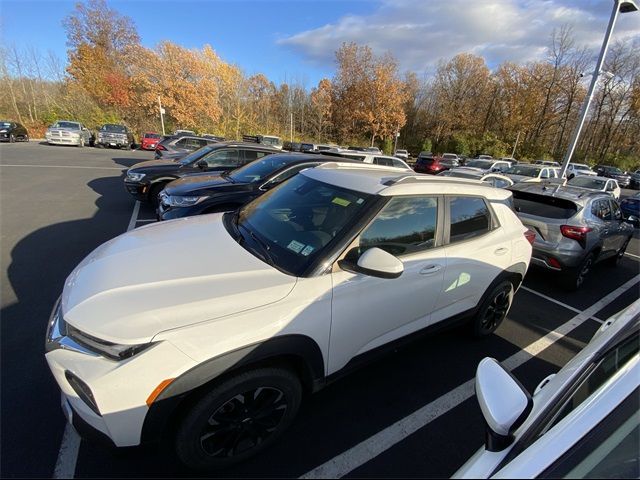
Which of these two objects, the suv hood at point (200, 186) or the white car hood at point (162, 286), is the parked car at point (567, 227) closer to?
the white car hood at point (162, 286)

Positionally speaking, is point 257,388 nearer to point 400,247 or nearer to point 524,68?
point 400,247

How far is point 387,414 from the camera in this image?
245cm

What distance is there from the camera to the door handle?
8.13 feet

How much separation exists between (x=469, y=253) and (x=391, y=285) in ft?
3.43

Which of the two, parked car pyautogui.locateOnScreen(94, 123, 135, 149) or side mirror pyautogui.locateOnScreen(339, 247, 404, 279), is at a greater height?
side mirror pyautogui.locateOnScreen(339, 247, 404, 279)

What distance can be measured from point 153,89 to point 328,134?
83.6ft

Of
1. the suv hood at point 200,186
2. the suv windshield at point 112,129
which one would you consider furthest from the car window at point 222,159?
the suv windshield at point 112,129

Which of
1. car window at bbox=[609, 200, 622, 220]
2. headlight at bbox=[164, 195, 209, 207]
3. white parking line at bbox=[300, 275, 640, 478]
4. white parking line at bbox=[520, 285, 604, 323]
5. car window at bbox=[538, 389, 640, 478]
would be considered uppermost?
car window at bbox=[538, 389, 640, 478]

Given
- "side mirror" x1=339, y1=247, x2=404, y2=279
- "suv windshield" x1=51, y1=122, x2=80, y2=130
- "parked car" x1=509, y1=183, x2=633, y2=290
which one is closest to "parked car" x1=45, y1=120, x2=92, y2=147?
"suv windshield" x1=51, y1=122, x2=80, y2=130

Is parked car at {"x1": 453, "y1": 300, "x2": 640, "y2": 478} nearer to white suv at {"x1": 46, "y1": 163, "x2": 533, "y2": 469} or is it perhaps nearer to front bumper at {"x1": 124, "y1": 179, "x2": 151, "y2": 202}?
white suv at {"x1": 46, "y1": 163, "x2": 533, "y2": 469}

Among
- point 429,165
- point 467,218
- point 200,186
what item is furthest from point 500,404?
point 429,165

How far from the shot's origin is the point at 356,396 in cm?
259

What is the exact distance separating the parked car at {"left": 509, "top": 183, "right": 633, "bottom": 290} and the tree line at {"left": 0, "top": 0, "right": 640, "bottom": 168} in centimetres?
3683

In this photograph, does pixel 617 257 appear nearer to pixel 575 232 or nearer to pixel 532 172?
pixel 575 232
